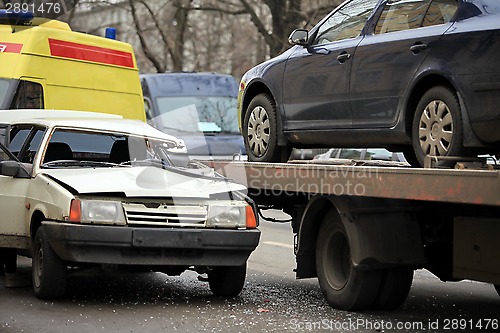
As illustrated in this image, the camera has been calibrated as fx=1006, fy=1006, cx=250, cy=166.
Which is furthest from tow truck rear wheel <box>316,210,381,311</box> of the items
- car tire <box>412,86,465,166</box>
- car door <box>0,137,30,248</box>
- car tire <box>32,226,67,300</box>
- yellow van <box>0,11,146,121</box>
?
yellow van <box>0,11,146,121</box>

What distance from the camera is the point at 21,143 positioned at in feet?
32.4

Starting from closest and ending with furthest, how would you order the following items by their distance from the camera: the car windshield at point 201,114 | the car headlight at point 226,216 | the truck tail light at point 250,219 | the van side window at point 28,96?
the car headlight at point 226,216
the truck tail light at point 250,219
the van side window at point 28,96
the car windshield at point 201,114

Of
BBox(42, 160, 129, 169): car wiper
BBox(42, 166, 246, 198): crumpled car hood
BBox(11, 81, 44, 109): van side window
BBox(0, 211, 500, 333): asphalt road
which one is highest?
BBox(11, 81, 44, 109): van side window

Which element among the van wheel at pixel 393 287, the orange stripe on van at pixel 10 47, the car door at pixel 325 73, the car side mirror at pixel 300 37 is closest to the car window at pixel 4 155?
the car door at pixel 325 73

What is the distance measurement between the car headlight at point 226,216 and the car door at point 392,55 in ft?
4.22

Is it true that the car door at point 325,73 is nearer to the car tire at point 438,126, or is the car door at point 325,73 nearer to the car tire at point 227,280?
the car tire at point 438,126

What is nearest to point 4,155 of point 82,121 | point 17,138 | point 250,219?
point 17,138

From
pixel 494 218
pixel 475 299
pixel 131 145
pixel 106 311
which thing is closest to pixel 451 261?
pixel 494 218

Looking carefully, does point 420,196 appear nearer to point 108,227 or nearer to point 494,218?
point 494,218

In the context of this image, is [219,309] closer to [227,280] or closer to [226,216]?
[227,280]

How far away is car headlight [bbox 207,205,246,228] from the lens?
8570 mm

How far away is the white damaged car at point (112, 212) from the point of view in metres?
8.22

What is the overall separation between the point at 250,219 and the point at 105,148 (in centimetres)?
200

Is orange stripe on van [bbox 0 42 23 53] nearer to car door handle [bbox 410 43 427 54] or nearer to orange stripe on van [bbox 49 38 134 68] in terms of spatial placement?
orange stripe on van [bbox 49 38 134 68]
